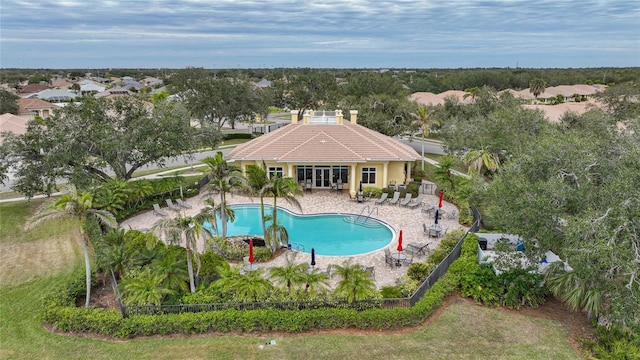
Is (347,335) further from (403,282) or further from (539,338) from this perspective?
(539,338)

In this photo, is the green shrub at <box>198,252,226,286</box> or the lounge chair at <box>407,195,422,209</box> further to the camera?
the lounge chair at <box>407,195,422,209</box>

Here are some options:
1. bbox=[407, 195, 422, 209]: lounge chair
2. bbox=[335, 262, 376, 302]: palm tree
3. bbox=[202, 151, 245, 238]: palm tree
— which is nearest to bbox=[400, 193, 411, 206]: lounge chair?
bbox=[407, 195, 422, 209]: lounge chair

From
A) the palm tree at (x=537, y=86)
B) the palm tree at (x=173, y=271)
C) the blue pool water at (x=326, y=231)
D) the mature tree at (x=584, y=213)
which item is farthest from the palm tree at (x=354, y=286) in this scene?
the palm tree at (x=537, y=86)

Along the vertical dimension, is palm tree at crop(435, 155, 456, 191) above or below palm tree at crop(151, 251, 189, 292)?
above

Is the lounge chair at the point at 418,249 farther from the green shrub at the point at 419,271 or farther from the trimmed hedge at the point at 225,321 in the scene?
the trimmed hedge at the point at 225,321

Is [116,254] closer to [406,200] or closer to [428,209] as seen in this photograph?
[428,209]

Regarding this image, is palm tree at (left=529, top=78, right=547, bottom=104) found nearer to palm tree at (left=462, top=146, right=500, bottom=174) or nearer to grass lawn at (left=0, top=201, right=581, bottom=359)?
palm tree at (left=462, top=146, right=500, bottom=174)

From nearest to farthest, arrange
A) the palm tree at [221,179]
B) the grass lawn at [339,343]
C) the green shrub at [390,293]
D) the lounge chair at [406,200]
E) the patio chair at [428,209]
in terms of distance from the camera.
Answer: the grass lawn at [339,343]
the green shrub at [390,293]
the palm tree at [221,179]
the patio chair at [428,209]
the lounge chair at [406,200]
